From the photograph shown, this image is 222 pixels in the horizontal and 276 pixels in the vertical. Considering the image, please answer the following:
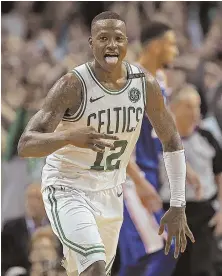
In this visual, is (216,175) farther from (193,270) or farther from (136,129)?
(136,129)

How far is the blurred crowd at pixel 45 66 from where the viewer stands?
5.35 m

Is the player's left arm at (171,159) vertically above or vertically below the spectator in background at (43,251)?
above

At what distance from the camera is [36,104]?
5.40 m

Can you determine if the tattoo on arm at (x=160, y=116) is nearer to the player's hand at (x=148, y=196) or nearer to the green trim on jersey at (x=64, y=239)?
the green trim on jersey at (x=64, y=239)

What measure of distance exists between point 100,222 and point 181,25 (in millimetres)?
2688

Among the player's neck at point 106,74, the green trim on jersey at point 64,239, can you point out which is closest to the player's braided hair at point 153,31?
the player's neck at point 106,74

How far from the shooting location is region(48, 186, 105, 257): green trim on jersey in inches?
117

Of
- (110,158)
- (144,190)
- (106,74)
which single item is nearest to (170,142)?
(110,158)

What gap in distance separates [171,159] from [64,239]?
713 millimetres

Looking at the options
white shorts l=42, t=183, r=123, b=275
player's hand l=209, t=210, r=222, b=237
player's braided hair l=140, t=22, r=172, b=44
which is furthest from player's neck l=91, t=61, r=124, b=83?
player's hand l=209, t=210, r=222, b=237

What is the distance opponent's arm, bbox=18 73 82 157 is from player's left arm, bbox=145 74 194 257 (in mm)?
397

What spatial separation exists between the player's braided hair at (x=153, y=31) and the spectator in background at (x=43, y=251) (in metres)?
1.55

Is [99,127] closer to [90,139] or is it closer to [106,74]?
[106,74]

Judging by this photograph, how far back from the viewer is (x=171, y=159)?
3.48m
